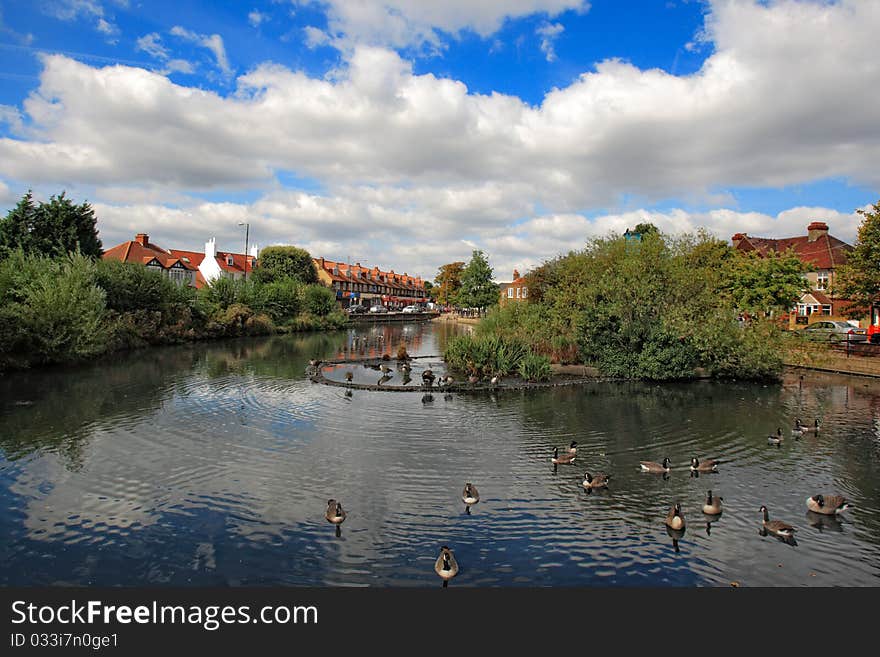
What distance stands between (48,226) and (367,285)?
9203 cm

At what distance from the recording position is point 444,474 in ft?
45.4

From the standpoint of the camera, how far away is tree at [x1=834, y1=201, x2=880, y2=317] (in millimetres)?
35062

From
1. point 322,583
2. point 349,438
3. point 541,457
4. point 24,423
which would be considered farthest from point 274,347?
point 322,583

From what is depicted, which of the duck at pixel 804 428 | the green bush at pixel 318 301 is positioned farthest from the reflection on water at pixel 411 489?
the green bush at pixel 318 301

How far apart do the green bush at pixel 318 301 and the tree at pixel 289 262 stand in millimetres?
16607

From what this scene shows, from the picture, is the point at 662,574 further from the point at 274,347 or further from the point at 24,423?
the point at 274,347

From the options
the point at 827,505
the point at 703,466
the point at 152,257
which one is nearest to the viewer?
the point at 827,505

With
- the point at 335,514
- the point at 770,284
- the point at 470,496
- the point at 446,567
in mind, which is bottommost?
the point at 446,567

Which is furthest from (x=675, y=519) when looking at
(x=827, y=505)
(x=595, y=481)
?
(x=827, y=505)

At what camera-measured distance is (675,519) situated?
35.3 ft

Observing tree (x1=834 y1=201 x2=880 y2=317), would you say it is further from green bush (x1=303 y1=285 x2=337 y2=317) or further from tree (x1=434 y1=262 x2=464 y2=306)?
tree (x1=434 y1=262 x2=464 y2=306)

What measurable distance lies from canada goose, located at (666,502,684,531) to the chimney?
73903 millimetres

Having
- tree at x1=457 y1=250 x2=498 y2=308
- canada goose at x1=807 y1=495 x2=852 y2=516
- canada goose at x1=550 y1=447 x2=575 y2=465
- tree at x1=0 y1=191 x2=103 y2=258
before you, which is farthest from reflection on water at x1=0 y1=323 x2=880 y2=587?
tree at x1=457 y1=250 x2=498 y2=308

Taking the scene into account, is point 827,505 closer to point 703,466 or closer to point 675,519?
point 703,466
